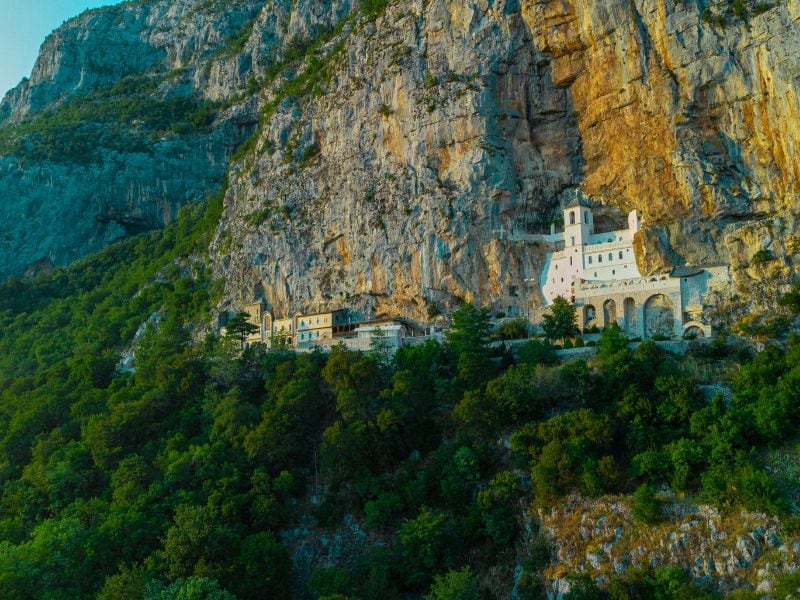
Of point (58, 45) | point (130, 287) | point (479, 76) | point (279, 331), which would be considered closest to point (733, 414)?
point (479, 76)

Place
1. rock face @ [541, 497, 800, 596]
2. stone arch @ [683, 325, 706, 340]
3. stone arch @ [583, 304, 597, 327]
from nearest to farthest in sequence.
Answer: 1. rock face @ [541, 497, 800, 596]
2. stone arch @ [683, 325, 706, 340]
3. stone arch @ [583, 304, 597, 327]

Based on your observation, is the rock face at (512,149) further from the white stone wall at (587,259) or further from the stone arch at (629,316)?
the stone arch at (629,316)

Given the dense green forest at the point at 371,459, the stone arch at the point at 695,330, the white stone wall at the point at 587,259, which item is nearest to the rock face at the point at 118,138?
the dense green forest at the point at 371,459

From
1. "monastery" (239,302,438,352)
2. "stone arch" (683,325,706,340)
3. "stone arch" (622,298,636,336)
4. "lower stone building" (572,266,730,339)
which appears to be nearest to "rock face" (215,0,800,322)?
"lower stone building" (572,266,730,339)

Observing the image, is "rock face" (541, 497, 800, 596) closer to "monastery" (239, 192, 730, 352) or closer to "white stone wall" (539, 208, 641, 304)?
"monastery" (239, 192, 730, 352)

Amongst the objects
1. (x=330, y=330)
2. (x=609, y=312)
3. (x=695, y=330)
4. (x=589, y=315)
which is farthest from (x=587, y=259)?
(x=330, y=330)

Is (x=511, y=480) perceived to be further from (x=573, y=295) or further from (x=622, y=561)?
(x=573, y=295)
